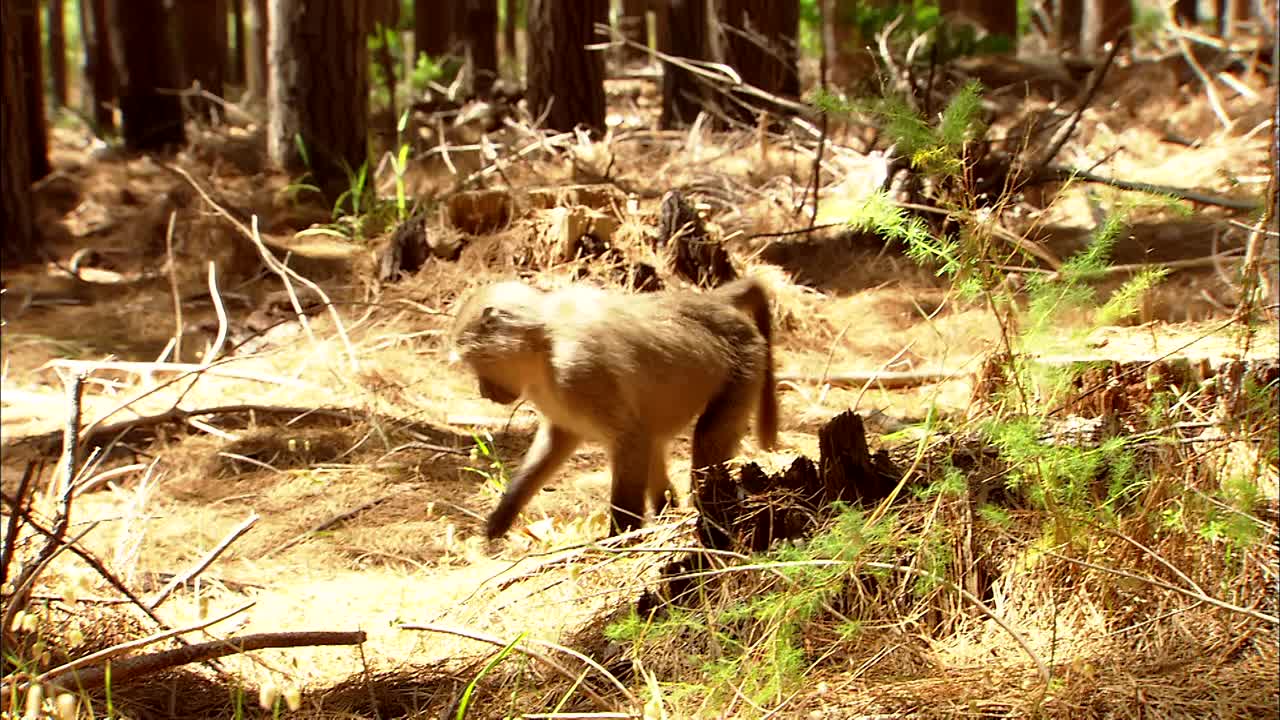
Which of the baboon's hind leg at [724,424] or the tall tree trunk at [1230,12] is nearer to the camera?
the baboon's hind leg at [724,424]

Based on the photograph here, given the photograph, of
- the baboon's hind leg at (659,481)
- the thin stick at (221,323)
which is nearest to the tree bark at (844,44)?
the baboon's hind leg at (659,481)

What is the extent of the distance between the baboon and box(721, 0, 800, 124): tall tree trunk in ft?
19.9

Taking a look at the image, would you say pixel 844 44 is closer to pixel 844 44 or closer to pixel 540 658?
pixel 844 44

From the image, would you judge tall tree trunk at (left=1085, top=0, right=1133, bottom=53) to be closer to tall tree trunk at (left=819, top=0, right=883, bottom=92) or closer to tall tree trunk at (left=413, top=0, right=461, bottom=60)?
tall tree trunk at (left=819, top=0, right=883, bottom=92)

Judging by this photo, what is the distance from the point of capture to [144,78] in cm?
1455

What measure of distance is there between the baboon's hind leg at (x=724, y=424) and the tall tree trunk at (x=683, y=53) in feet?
21.8

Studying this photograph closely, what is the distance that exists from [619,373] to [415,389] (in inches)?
88.2

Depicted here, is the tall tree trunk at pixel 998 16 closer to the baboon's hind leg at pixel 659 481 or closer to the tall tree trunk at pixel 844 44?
the tall tree trunk at pixel 844 44

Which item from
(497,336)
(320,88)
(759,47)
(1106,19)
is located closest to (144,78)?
(320,88)

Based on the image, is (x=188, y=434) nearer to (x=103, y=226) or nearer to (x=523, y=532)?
(x=523, y=532)

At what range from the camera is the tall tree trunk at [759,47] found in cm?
1088

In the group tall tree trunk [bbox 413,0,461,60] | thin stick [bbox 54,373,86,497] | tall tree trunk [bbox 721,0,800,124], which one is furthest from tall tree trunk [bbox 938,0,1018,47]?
thin stick [bbox 54,373,86,497]

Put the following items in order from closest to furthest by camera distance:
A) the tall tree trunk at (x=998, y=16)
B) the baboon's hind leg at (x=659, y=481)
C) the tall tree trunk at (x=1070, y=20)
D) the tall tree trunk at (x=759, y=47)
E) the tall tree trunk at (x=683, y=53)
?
the baboon's hind leg at (x=659, y=481) → the tall tree trunk at (x=759, y=47) → the tall tree trunk at (x=683, y=53) → the tall tree trunk at (x=998, y=16) → the tall tree trunk at (x=1070, y=20)

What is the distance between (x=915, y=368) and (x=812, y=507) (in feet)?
8.26
